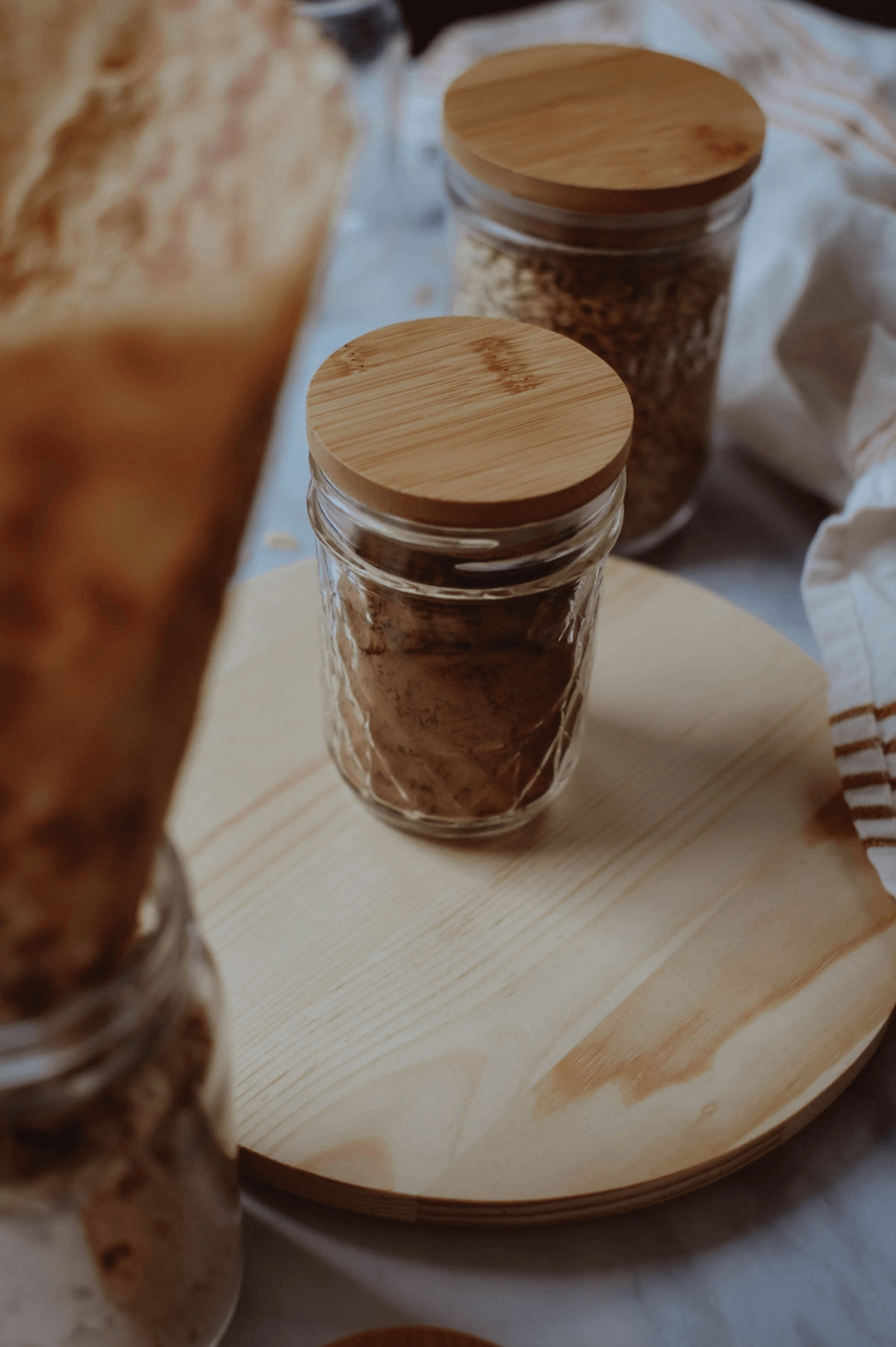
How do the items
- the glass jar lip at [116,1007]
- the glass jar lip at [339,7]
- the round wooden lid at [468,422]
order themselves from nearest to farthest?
the glass jar lip at [116,1007] → the round wooden lid at [468,422] → the glass jar lip at [339,7]

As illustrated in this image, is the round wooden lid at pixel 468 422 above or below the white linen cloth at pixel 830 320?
above

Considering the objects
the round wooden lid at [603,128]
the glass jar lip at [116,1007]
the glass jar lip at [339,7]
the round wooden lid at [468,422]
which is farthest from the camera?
the glass jar lip at [339,7]

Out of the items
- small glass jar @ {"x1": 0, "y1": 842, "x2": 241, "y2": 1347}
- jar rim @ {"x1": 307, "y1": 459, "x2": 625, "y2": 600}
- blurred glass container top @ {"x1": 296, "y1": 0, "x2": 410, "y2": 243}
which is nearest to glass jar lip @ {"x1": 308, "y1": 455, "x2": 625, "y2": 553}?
jar rim @ {"x1": 307, "y1": 459, "x2": 625, "y2": 600}

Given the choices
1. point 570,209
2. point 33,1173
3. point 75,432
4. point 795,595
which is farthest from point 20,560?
point 795,595

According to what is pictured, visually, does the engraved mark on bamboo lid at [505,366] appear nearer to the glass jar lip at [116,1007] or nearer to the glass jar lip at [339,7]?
the glass jar lip at [116,1007]

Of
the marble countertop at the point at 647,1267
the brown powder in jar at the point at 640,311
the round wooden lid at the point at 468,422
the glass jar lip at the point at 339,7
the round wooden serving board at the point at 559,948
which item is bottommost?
the marble countertop at the point at 647,1267

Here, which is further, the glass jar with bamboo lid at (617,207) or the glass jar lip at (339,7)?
the glass jar lip at (339,7)

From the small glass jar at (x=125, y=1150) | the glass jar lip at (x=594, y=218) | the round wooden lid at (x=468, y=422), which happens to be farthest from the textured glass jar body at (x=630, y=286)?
the small glass jar at (x=125, y=1150)

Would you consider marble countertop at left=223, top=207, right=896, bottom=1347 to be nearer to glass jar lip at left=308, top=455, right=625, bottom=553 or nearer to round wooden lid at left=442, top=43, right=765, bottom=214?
glass jar lip at left=308, top=455, right=625, bottom=553
